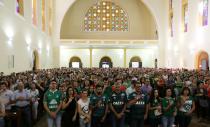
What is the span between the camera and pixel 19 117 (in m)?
8.12

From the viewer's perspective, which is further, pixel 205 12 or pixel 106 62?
pixel 106 62

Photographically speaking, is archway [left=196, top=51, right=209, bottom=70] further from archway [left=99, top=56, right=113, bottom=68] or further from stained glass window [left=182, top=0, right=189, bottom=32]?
archway [left=99, top=56, right=113, bottom=68]

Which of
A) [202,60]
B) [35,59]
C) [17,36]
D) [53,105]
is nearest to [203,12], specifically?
[202,60]

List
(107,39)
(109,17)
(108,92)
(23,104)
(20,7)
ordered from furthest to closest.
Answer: (109,17) → (107,39) → (20,7) → (23,104) → (108,92)

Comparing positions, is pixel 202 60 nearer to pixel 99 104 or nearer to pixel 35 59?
pixel 35 59

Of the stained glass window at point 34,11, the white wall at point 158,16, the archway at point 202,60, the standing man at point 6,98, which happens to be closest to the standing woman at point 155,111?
the standing man at point 6,98

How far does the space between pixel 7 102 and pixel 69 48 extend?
3622cm

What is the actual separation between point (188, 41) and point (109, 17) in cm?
1813

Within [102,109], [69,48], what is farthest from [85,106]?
[69,48]

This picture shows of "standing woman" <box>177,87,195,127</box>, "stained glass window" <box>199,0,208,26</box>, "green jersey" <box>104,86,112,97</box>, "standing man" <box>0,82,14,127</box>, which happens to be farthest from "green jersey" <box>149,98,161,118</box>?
"stained glass window" <box>199,0,208,26</box>

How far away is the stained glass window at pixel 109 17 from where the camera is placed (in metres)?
45.8

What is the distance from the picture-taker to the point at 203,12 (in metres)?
26.5

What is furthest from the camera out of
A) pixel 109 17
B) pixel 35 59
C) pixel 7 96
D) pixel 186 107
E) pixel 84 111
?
pixel 109 17

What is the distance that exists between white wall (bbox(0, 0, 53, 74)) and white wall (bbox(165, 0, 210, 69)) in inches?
577
